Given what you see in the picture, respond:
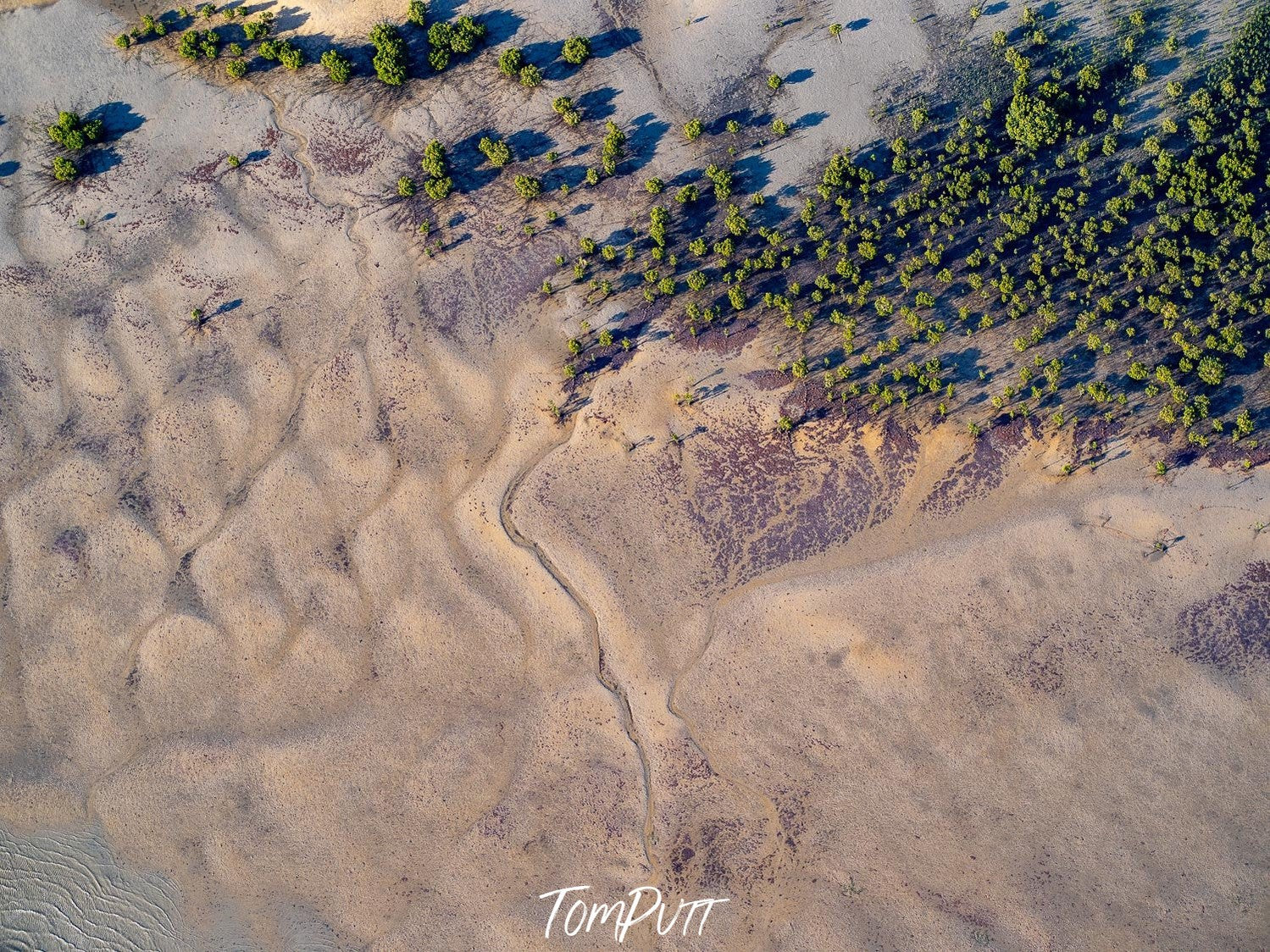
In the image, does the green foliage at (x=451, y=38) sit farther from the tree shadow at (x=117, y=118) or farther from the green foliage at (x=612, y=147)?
the tree shadow at (x=117, y=118)

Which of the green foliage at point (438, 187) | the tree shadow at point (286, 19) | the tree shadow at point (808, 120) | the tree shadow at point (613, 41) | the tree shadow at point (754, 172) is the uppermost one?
the tree shadow at point (286, 19)

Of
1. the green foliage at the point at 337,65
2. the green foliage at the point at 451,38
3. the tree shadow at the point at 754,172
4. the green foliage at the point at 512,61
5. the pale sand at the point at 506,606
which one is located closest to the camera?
the pale sand at the point at 506,606

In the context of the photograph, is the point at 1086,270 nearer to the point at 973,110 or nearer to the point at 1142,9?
the point at 973,110

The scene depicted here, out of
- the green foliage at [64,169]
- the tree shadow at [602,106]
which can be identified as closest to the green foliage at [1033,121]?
the tree shadow at [602,106]

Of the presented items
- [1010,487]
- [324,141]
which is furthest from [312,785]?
[1010,487]

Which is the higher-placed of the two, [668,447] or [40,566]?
[40,566]

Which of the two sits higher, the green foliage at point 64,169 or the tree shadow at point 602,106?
the green foliage at point 64,169

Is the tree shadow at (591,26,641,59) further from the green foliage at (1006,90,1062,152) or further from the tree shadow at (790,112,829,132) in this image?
the green foliage at (1006,90,1062,152)
